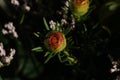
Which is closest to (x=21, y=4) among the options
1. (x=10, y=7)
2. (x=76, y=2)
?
(x=10, y=7)

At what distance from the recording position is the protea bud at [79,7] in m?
1.03

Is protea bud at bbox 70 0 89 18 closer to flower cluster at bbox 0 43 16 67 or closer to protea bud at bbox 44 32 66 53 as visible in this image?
protea bud at bbox 44 32 66 53

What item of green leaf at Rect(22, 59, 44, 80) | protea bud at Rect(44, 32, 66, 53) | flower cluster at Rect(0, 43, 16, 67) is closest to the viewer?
protea bud at Rect(44, 32, 66, 53)

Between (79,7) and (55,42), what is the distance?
126 mm

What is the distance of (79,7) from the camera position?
1.04 m

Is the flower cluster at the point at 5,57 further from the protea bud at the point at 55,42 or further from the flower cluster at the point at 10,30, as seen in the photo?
the protea bud at the point at 55,42

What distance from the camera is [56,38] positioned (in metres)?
0.99

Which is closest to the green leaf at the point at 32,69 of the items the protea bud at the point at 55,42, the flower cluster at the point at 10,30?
the flower cluster at the point at 10,30

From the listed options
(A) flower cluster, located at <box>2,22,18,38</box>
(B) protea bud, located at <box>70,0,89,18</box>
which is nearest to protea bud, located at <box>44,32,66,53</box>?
(B) protea bud, located at <box>70,0,89,18</box>

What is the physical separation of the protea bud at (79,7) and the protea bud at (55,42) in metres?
0.09

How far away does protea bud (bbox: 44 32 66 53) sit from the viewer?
0.99 metres

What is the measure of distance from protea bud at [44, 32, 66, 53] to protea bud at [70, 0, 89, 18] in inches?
3.5

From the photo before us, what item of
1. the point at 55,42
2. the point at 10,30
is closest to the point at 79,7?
the point at 55,42

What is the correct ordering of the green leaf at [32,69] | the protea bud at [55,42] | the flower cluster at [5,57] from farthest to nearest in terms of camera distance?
the green leaf at [32,69]
the flower cluster at [5,57]
the protea bud at [55,42]
